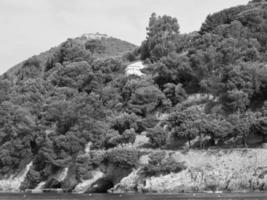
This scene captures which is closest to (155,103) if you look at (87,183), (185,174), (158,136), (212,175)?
(158,136)

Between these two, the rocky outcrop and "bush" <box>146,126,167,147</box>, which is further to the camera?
the rocky outcrop

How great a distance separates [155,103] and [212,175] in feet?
120

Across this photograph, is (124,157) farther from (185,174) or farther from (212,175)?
(212,175)

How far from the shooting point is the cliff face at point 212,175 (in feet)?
294

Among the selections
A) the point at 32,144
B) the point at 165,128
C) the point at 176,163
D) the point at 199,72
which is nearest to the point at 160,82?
the point at 199,72

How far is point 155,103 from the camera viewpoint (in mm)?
126375

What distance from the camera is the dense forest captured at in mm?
108250

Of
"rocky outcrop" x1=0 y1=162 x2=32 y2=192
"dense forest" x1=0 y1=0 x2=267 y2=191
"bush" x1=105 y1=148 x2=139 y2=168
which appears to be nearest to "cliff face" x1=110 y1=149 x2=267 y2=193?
"bush" x1=105 y1=148 x2=139 y2=168

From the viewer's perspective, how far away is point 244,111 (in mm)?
112875

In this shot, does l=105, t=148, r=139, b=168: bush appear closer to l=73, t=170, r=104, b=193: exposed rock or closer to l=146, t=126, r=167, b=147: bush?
l=73, t=170, r=104, b=193: exposed rock

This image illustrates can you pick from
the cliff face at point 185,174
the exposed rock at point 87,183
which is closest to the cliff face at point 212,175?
the cliff face at point 185,174

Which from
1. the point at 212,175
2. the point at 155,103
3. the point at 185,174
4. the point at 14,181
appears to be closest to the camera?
the point at 212,175

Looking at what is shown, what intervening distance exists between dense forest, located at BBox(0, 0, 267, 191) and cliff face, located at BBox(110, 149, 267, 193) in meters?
5.25

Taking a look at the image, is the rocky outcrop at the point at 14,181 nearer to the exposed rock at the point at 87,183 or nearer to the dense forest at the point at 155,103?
the dense forest at the point at 155,103
